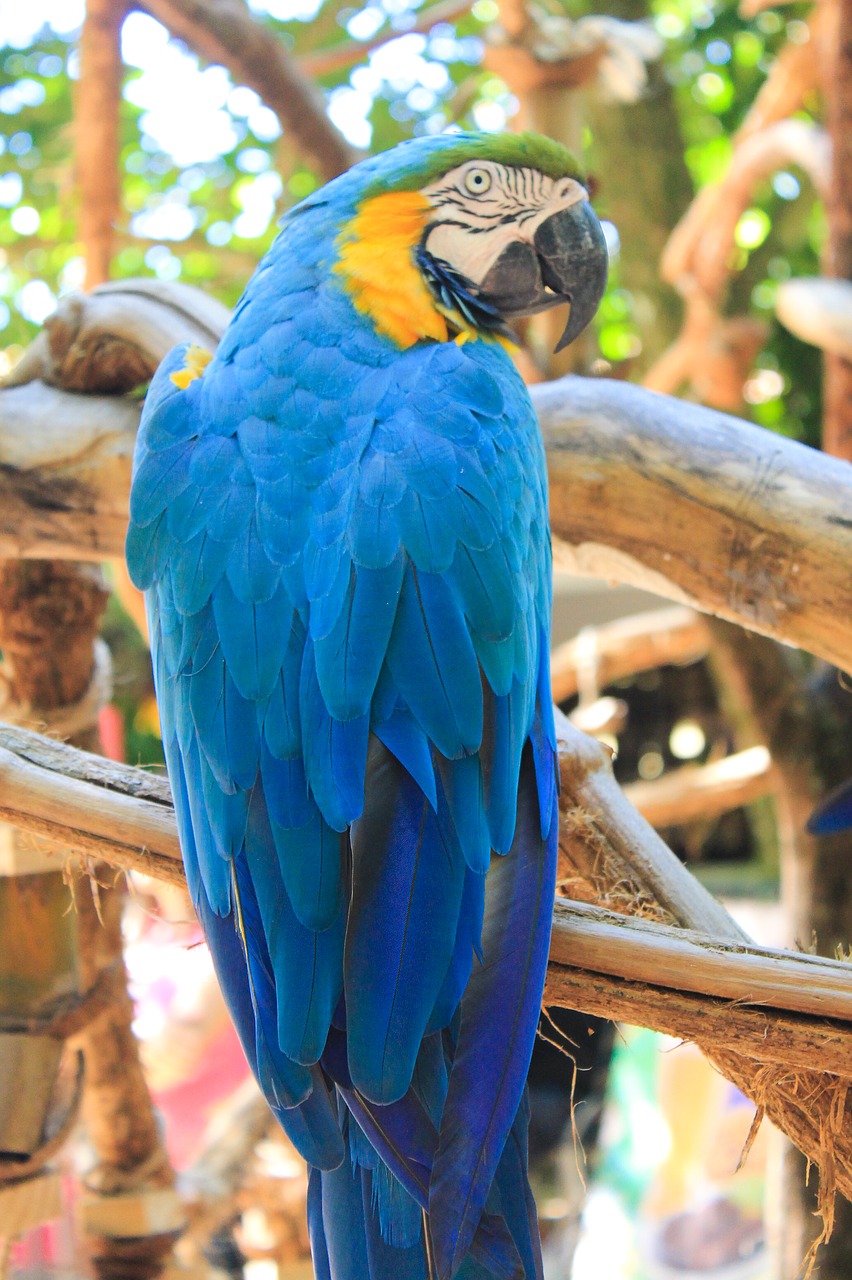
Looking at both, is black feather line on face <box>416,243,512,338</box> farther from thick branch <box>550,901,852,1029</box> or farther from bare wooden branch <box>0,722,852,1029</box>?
thick branch <box>550,901,852,1029</box>

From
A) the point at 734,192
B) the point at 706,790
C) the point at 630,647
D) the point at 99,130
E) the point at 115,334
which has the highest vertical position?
the point at 99,130

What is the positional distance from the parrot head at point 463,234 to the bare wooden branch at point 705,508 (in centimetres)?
14

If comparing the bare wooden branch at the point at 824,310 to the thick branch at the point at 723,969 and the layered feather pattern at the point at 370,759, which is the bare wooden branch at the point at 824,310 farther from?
the thick branch at the point at 723,969

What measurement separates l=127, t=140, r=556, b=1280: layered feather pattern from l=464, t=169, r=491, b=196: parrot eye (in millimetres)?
204


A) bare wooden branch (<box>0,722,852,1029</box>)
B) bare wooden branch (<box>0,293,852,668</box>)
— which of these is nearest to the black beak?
bare wooden branch (<box>0,293,852,668</box>)

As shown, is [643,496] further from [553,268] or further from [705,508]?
[553,268]

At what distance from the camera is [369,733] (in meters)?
0.69

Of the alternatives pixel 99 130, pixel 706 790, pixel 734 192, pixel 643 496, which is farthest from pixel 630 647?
pixel 99 130

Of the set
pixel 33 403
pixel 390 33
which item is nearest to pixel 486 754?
pixel 33 403

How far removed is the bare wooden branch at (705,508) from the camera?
1.03 meters

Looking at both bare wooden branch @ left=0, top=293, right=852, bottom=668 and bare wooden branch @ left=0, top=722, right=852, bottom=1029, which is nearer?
bare wooden branch @ left=0, top=722, right=852, bottom=1029

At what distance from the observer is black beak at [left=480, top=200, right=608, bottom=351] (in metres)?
1.01

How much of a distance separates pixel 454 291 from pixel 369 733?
442mm

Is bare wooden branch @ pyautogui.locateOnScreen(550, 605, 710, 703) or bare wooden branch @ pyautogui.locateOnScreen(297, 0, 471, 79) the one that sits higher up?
bare wooden branch @ pyautogui.locateOnScreen(297, 0, 471, 79)
